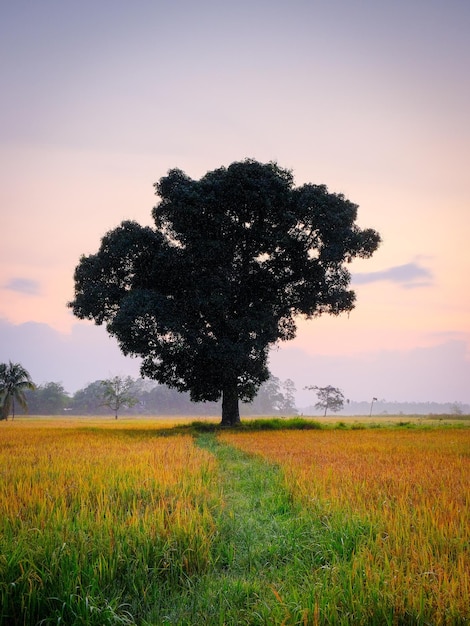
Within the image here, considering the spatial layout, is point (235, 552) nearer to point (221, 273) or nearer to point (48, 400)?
point (221, 273)

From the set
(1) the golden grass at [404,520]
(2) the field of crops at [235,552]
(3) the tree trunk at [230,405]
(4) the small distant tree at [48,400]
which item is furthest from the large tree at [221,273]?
(4) the small distant tree at [48,400]

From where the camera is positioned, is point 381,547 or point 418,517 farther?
point 418,517

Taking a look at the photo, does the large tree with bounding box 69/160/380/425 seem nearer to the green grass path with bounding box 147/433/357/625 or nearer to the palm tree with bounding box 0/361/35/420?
the green grass path with bounding box 147/433/357/625

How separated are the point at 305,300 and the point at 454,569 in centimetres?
2211

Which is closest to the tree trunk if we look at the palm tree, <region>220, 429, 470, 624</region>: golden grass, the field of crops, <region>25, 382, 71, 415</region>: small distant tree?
<region>220, 429, 470, 624</region>: golden grass

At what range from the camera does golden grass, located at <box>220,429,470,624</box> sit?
2773 millimetres

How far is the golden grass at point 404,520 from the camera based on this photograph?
2.77 m

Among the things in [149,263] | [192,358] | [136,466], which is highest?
[149,263]

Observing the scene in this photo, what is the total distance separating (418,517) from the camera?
14.8 feet

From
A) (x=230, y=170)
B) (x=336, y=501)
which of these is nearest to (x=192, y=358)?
(x=230, y=170)

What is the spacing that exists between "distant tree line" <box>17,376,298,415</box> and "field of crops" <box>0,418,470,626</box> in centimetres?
8558

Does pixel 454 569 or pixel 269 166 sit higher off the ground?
pixel 269 166

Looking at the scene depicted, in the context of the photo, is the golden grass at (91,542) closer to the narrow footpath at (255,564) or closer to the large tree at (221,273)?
the narrow footpath at (255,564)

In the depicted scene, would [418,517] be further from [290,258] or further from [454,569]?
[290,258]
